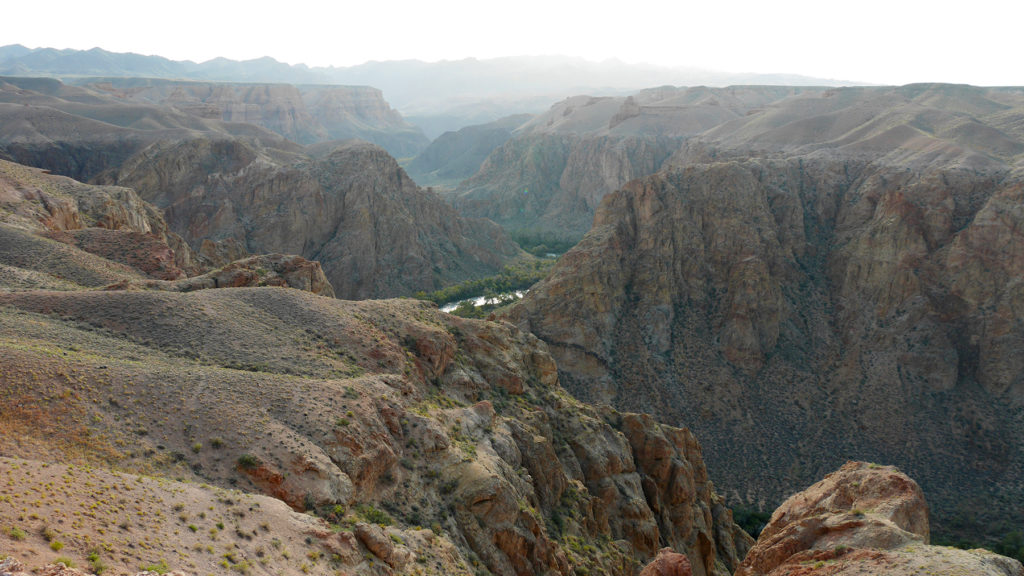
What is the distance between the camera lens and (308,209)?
111 meters

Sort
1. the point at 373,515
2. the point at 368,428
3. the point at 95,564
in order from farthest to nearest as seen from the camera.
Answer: the point at 368,428 < the point at 373,515 < the point at 95,564

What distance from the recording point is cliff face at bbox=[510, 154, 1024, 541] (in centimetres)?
6238

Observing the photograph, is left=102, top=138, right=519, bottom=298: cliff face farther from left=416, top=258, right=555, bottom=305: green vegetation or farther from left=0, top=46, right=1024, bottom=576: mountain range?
left=416, top=258, right=555, bottom=305: green vegetation

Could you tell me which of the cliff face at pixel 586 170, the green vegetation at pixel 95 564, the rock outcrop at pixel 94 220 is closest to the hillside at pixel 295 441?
the green vegetation at pixel 95 564

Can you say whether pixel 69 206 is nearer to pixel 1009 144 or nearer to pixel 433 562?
pixel 433 562

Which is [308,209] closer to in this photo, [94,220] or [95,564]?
[94,220]

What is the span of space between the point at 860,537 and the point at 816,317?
52323 mm

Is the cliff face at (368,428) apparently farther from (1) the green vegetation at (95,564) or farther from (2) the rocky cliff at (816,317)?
(2) the rocky cliff at (816,317)

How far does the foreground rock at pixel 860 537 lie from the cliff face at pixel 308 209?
8376cm

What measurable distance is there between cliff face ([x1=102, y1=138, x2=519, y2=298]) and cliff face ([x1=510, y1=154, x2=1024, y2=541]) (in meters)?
44.3

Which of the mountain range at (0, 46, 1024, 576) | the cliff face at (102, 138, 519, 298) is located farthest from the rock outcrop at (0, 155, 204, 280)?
the cliff face at (102, 138, 519, 298)

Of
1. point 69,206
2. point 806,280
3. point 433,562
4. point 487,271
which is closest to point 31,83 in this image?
point 487,271

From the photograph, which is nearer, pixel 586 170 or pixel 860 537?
pixel 860 537

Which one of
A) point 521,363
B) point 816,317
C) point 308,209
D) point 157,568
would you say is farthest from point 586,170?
point 157,568
